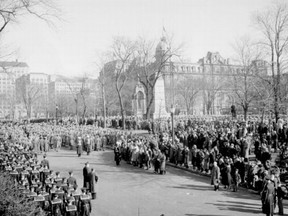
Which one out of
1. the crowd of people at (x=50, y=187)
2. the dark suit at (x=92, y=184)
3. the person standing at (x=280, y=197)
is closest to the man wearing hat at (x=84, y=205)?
the crowd of people at (x=50, y=187)

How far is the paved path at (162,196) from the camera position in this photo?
451 inches

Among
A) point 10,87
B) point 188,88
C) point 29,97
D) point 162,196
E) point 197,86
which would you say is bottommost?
point 162,196

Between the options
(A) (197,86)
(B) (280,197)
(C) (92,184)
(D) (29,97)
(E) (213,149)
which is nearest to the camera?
(B) (280,197)

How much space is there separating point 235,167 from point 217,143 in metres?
5.75

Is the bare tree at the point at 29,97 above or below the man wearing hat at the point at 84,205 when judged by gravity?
above

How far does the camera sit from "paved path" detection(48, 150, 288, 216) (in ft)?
37.6

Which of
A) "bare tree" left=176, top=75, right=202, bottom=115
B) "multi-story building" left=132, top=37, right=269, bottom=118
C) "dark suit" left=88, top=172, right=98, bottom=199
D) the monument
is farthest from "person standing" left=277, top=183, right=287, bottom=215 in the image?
"bare tree" left=176, top=75, right=202, bottom=115

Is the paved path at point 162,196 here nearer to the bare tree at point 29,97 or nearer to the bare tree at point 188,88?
the bare tree at point 188,88

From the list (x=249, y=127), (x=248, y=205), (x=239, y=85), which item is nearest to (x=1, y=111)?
(x=239, y=85)

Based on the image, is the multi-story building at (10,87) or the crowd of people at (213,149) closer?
the crowd of people at (213,149)

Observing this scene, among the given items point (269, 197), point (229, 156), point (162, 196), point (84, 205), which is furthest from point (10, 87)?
point (269, 197)

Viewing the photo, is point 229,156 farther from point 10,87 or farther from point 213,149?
point 10,87

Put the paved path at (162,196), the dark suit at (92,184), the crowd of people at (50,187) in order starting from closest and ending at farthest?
the crowd of people at (50,187)
the paved path at (162,196)
the dark suit at (92,184)

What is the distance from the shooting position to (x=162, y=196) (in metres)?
13.3
